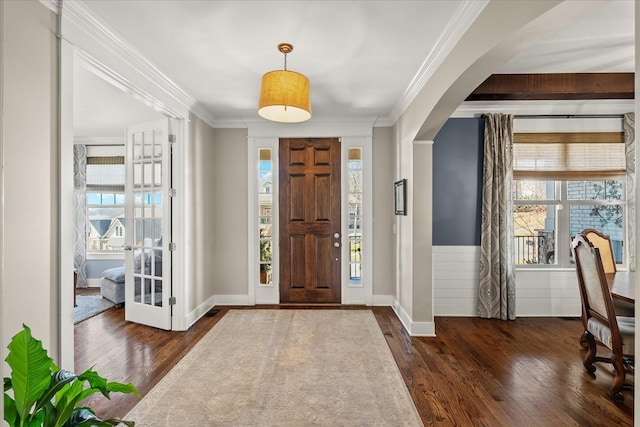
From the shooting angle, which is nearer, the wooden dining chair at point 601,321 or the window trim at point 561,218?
the wooden dining chair at point 601,321

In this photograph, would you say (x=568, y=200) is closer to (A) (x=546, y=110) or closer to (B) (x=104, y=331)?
(A) (x=546, y=110)

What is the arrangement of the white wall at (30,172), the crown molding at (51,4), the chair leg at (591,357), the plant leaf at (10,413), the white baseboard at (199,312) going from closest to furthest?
the plant leaf at (10,413) < the white wall at (30,172) < the crown molding at (51,4) < the chair leg at (591,357) < the white baseboard at (199,312)

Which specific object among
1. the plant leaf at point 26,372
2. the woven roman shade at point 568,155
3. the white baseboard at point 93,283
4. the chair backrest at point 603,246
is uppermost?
the woven roman shade at point 568,155

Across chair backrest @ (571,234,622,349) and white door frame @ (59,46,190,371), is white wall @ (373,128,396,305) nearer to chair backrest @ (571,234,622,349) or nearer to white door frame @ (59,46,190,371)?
chair backrest @ (571,234,622,349)

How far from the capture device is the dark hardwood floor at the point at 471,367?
2.31 meters

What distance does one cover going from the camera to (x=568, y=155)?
14.1 ft

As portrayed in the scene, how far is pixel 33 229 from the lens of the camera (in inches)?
76.7

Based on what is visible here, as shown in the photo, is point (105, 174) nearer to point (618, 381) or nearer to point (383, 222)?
point (383, 222)

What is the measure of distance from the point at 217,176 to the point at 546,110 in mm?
4317

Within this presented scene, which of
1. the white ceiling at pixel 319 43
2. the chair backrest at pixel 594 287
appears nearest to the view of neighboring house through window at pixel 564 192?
the white ceiling at pixel 319 43

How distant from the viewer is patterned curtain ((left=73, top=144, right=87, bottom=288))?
6.05 meters

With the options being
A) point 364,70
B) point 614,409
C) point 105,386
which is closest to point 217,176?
point 364,70

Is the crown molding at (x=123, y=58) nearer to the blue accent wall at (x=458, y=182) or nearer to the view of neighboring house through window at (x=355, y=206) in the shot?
the view of neighboring house through window at (x=355, y=206)

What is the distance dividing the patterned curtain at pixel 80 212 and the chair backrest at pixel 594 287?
23.1 ft
